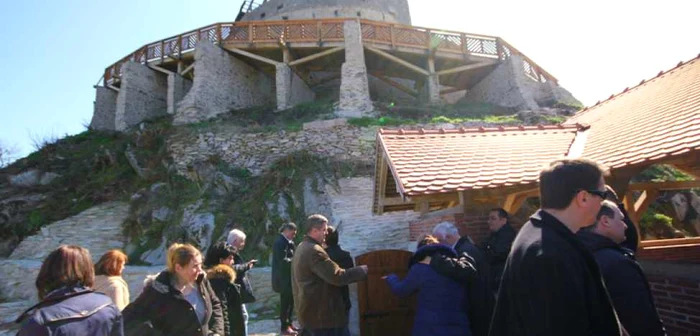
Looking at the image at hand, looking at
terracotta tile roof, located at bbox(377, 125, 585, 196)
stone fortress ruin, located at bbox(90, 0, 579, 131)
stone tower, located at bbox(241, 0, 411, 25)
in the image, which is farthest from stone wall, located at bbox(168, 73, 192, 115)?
terracotta tile roof, located at bbox(377, 125, 585, 196)

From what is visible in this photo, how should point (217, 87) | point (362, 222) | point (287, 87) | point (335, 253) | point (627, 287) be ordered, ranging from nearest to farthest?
point (627, 287), point (335, 253), point (362, 222), point (287, 87), point (217, 87)

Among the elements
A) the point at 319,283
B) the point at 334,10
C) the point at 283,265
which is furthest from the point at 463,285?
the point at 334,10

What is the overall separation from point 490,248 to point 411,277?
123cm

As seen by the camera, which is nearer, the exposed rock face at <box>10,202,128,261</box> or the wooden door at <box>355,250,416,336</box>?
the wooden door at <box>355,250,416,336</box>

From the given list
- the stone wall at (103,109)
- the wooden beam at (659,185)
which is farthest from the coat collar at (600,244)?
the stone wall at (103,109)

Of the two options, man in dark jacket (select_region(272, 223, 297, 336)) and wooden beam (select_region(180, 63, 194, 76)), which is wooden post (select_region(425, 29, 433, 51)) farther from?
man in dark jacket (select_region(272, 223, 297, 336))

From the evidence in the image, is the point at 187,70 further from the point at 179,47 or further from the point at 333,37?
the point at 333,37

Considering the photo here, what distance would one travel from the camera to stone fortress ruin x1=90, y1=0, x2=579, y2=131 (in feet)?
53.3

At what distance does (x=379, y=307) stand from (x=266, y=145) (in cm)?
947

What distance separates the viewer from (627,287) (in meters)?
1.72

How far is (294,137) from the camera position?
13273 millimetres

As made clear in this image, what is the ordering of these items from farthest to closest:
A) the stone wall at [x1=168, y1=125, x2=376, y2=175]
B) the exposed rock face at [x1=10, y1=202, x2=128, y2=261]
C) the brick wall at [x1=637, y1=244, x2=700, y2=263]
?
1. the stone wall at [x1=168, y1=125, x2=376, y2=175]
2. the exposed rock face at [x1=10, y1=202, x2=128, y2=261]
3. the brick wall at [x1=637, y1=244, x2=700, y2=263]

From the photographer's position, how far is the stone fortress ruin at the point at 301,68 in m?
16.2

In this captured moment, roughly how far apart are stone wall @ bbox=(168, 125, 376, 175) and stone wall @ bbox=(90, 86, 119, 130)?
8.88 metres
